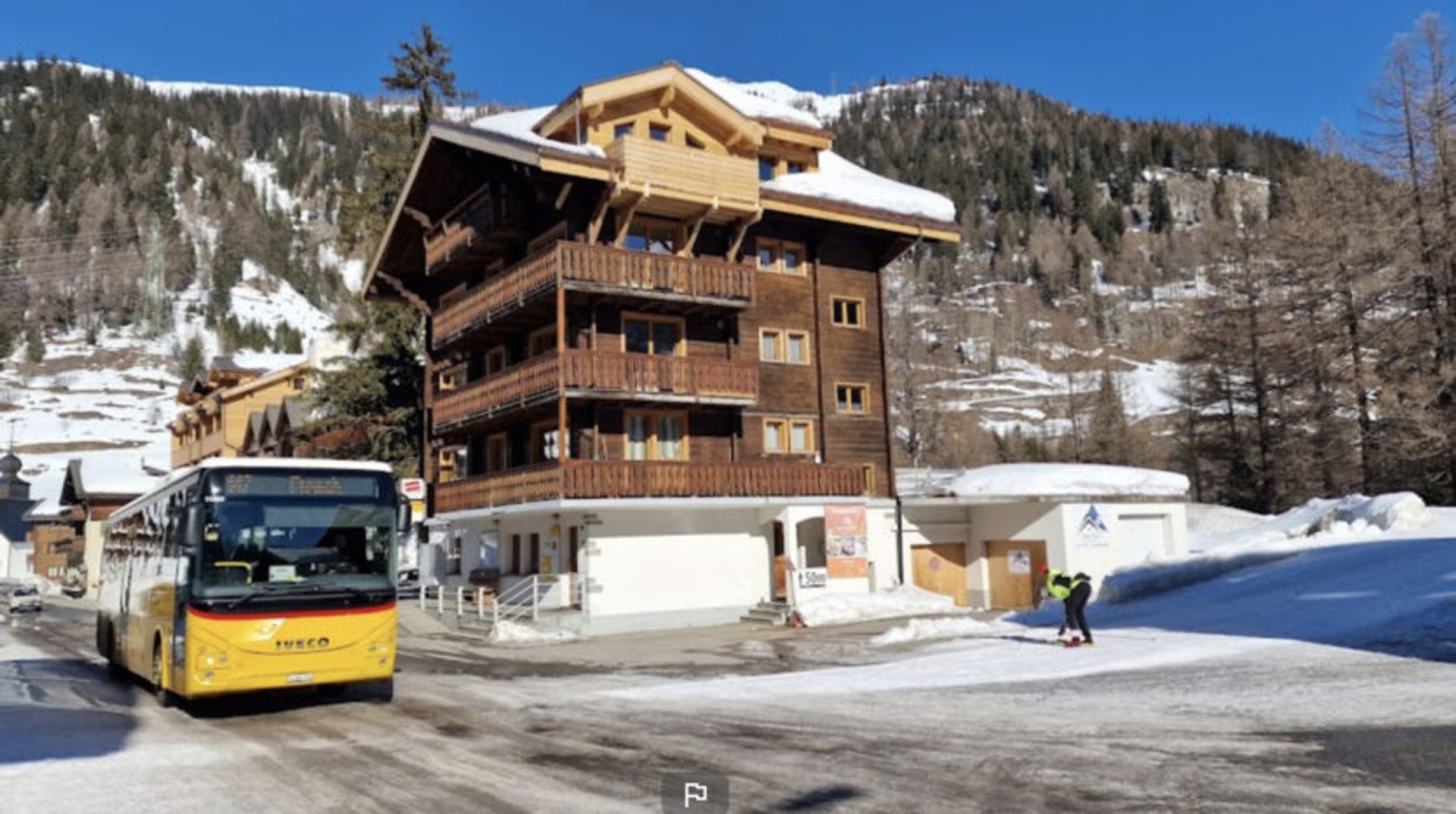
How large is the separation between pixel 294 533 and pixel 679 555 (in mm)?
16510

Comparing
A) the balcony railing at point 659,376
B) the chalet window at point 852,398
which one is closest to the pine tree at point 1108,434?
the chalet window at point 852,398

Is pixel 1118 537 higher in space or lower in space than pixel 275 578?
higher

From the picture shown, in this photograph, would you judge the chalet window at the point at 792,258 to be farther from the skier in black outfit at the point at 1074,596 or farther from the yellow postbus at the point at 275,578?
the yellow postbus at the point at 275,578

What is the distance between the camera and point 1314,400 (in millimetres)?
42312

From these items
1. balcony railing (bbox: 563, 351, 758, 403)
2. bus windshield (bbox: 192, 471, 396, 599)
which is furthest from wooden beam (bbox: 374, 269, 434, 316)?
bus windshield (bbox: 192, 471, 396, 599)

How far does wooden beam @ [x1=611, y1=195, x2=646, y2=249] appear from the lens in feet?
96.3

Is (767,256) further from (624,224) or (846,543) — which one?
(846,543)

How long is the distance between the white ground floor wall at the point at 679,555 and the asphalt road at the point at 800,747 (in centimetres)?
1189

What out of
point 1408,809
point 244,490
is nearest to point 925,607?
point 244,490

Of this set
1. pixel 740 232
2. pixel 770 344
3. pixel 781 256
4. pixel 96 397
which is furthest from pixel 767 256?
pixel 96 397

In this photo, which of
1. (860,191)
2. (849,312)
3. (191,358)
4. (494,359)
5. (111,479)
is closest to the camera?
(494,359)

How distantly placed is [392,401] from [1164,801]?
3689 cm

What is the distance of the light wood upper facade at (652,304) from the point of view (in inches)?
1112

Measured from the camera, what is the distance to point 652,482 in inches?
1093
